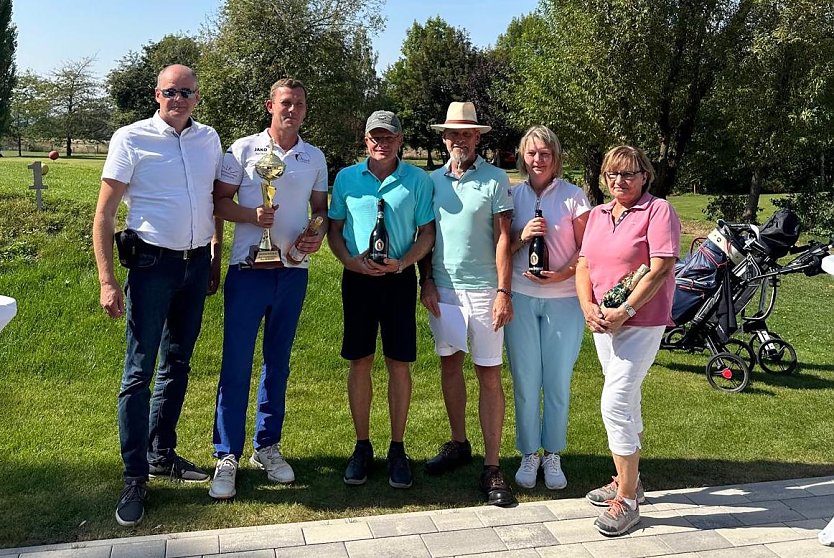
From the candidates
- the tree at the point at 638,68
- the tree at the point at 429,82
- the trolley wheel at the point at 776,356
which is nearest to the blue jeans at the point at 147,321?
the trolley wheel at the point at 776,356

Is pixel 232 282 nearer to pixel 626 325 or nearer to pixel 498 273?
pixel 498 273

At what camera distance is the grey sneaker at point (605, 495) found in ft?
12.5

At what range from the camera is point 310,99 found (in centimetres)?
2508

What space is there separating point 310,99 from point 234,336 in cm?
2232

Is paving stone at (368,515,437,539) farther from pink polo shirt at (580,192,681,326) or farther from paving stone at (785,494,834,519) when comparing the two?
paving stone at (785,494,834,519)

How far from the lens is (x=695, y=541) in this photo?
11.3ft

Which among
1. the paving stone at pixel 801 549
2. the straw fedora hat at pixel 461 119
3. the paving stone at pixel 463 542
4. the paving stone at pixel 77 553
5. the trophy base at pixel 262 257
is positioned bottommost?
the paving stone at pixel 77 553

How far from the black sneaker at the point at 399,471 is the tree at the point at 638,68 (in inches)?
610

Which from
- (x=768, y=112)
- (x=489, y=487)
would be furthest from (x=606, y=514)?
(x=768, y=112)

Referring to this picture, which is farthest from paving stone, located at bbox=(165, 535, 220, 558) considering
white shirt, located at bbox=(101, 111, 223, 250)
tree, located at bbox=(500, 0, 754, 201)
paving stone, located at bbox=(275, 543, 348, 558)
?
tree, located at bbox=(500, 0, 754, 201)

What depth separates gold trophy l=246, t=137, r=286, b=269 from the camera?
145 inches

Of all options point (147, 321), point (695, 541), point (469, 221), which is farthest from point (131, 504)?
point (695, 541)

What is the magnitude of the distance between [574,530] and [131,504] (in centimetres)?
219

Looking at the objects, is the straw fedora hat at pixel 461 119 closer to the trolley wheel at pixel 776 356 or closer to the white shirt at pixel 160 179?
the white shirt at pixel 160 179
